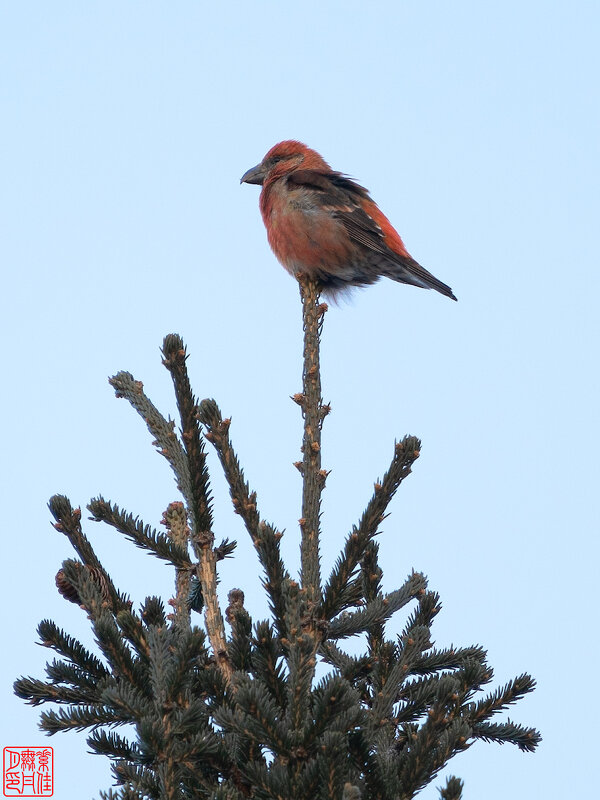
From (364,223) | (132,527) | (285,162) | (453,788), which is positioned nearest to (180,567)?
(132,527)

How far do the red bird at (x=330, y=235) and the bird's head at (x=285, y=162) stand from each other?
0.72ft

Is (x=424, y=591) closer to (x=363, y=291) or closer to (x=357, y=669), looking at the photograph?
(x=357, y=669)

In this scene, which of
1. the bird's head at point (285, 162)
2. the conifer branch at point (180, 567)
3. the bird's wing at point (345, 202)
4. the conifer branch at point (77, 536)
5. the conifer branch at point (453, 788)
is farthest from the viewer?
the bird's head at point (285, 162)

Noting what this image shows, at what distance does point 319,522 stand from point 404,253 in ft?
12.2

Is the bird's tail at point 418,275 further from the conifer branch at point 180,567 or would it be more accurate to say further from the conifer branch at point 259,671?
the conifer branch at point 180,567

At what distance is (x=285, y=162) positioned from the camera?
6504mm

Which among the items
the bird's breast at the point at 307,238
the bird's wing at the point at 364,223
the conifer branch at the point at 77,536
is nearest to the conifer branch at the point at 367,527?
the conifer branch at the point at 77,536

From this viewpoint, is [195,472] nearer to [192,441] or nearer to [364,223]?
[192,441]

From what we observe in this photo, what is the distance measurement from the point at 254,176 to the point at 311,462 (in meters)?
4.18

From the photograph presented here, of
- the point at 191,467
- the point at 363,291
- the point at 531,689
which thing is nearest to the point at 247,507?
the point at 191,467

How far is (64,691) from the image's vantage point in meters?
2.32

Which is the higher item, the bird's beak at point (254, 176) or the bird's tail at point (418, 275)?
the bird's beak at point (254, 176)

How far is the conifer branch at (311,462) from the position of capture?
2.54m

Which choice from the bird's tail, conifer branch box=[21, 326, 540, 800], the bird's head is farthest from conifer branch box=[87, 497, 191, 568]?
the bird's head
